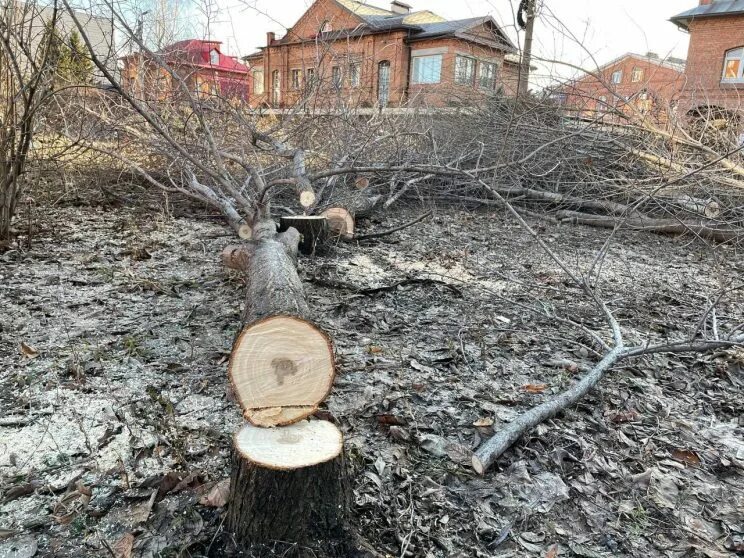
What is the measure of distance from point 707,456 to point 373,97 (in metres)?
6.52

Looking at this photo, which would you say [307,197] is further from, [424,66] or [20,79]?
[424,66]

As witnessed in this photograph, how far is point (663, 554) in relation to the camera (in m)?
1.66

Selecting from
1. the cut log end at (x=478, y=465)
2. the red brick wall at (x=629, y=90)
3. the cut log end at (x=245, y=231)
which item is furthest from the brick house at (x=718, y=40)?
the cut log end at (x=478, y=465)

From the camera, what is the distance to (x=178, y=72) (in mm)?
5809

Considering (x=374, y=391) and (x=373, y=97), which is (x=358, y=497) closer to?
(x=374, y=391)

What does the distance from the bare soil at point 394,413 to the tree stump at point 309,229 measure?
0.55 meters

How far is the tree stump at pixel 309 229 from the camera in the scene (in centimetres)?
484

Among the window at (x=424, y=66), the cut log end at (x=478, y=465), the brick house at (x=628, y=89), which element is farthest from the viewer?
the window at (x=424, y=66)

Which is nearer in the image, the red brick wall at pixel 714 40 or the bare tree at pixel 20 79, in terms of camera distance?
the bare tree at pixel 20 79

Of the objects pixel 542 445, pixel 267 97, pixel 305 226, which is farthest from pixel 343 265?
pixel 267 97

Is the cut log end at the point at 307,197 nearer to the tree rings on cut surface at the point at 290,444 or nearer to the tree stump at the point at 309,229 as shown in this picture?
the tree stump at the point at 309,229

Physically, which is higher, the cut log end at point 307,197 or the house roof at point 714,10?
the house roof at point 714,10

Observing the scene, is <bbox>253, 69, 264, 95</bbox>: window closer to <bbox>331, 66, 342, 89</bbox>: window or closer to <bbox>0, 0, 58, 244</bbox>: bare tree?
<bbox>331, 66, 342, 89</bbox>: window

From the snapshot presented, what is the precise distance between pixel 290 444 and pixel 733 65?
1904 centimetres
